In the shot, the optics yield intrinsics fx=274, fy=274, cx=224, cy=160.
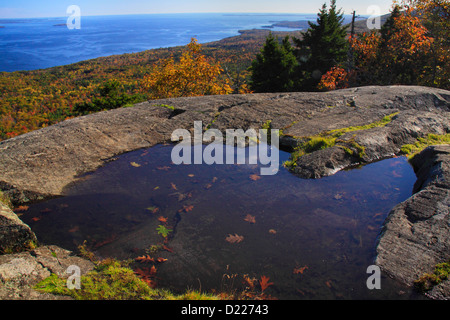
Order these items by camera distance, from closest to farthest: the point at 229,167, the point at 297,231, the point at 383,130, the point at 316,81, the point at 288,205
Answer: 1. the point at 297,231
2. the point at 288,205
3. the point at 229,167
4. the point at 383,130
5. the point at 316,81

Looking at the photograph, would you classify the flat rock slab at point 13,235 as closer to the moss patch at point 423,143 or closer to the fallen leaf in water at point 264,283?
the fallen leaf in water at point 264,283

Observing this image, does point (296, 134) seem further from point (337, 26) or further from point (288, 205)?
point (337, 26)

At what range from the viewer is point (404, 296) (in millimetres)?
2693

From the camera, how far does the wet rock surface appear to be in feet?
10.9

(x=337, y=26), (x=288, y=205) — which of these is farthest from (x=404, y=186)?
(x=337, y=26)

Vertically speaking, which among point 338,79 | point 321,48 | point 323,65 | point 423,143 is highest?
point 321,48

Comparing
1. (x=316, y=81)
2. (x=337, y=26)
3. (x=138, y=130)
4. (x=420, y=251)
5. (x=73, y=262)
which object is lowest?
(x=73, y=262)

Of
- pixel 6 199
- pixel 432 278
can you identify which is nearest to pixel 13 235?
pixel 6 199

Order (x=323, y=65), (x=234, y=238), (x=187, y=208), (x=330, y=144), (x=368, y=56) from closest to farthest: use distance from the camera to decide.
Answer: (x=234, y=238) → (x=187, y=208) → (x=330, y=144) → (x=368, y=56) → (x=323, y=65)

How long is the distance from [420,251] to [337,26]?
2769 centimetres

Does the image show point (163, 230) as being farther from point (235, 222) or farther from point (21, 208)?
point (21, 208)

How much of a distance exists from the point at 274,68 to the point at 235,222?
2038cm

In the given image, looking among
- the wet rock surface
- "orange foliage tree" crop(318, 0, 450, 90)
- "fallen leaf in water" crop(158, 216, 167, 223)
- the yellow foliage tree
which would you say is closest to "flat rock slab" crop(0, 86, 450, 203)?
the wet rock surface

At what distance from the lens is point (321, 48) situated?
2481 centimetres
